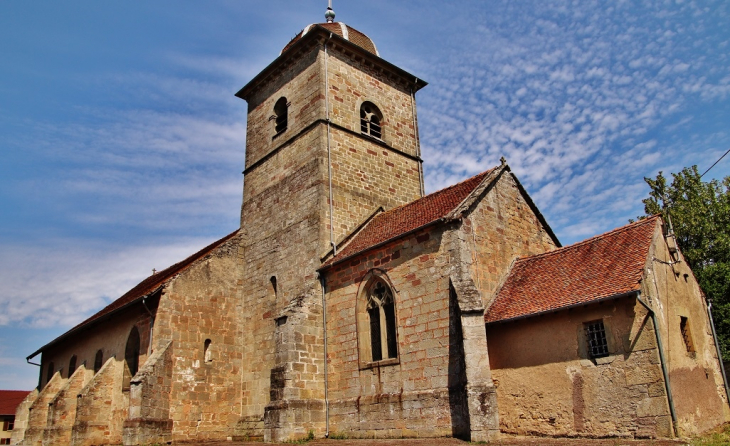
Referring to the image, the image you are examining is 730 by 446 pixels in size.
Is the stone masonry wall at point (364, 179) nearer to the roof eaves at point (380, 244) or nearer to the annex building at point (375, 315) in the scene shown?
the annex building at point (375, 315)

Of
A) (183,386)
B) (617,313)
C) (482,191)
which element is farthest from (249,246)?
(617,313)

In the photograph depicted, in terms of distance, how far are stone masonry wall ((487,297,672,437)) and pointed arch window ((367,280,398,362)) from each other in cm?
241

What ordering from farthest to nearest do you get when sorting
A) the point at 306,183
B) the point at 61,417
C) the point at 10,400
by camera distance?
1. the point at 10,400
2. the point at 61,417
3. the point at 306,183

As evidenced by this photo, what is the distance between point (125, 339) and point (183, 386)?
3419mm

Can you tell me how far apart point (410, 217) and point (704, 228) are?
44.1ft

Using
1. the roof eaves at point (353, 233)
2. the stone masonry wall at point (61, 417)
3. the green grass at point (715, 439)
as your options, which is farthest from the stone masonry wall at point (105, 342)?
the green grass at point (715, 439)

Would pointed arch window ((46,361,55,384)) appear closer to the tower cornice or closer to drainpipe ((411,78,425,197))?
the tower cornice

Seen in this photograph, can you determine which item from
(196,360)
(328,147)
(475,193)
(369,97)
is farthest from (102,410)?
(369,97)

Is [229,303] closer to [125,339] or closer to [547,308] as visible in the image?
[125,339]

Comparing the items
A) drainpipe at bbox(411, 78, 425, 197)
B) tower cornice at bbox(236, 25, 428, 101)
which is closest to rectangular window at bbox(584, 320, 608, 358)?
drainpipe at bbox(411, 78, 425, 197)

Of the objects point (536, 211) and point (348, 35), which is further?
point (348, 35)

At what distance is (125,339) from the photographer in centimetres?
1819

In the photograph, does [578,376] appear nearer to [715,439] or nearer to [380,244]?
[715,439]

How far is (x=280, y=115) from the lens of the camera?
68.6ft
